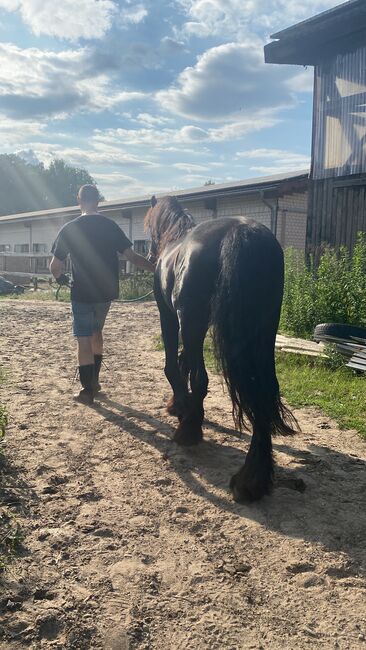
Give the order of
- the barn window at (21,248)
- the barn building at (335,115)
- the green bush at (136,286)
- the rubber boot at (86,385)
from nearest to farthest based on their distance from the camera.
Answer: the rubber boot at (86,385) → the barn building at (335,115) → the green bush at (136,286) → the barn window at (21,248)

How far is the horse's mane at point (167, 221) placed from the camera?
4.41 m

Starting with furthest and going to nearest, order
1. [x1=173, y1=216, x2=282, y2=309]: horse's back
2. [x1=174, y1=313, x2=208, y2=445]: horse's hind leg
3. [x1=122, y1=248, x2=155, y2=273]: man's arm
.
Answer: [x1=122, y1=248, x2=155, y2=273]: man's arm < [x1=174, y1=313, x2=208, y2=445]: horse's hind leg < [x1=173, y1=216, x2=282, y2=309]: horse's back

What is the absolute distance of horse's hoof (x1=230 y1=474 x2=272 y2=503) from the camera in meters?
2.80

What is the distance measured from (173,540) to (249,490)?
60 cm

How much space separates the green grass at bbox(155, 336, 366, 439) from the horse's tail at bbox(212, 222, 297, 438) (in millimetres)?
813

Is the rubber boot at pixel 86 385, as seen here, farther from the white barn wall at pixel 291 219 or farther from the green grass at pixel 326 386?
the white barn wall at pixel 291 219

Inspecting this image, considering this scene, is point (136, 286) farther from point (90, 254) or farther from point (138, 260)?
point (90, 254)

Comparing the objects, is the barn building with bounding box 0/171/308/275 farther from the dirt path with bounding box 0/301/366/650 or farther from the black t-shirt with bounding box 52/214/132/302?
the dirt path with bounding box 0/301/366/650

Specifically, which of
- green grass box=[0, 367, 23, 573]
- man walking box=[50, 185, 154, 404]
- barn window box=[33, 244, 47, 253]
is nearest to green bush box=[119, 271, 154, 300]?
man walking box=[50, 185, 154, 404]

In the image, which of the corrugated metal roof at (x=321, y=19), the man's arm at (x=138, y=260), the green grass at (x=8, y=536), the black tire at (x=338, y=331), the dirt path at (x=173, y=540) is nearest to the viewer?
the dirt path at (x=173, y=540)

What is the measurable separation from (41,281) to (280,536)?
2044 centimetres

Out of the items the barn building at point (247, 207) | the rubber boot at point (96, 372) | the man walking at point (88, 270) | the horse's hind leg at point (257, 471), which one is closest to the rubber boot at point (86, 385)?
the man walking at point (88, 270)

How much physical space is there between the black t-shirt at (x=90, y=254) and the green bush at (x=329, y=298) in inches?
137

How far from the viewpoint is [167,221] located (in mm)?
4547
